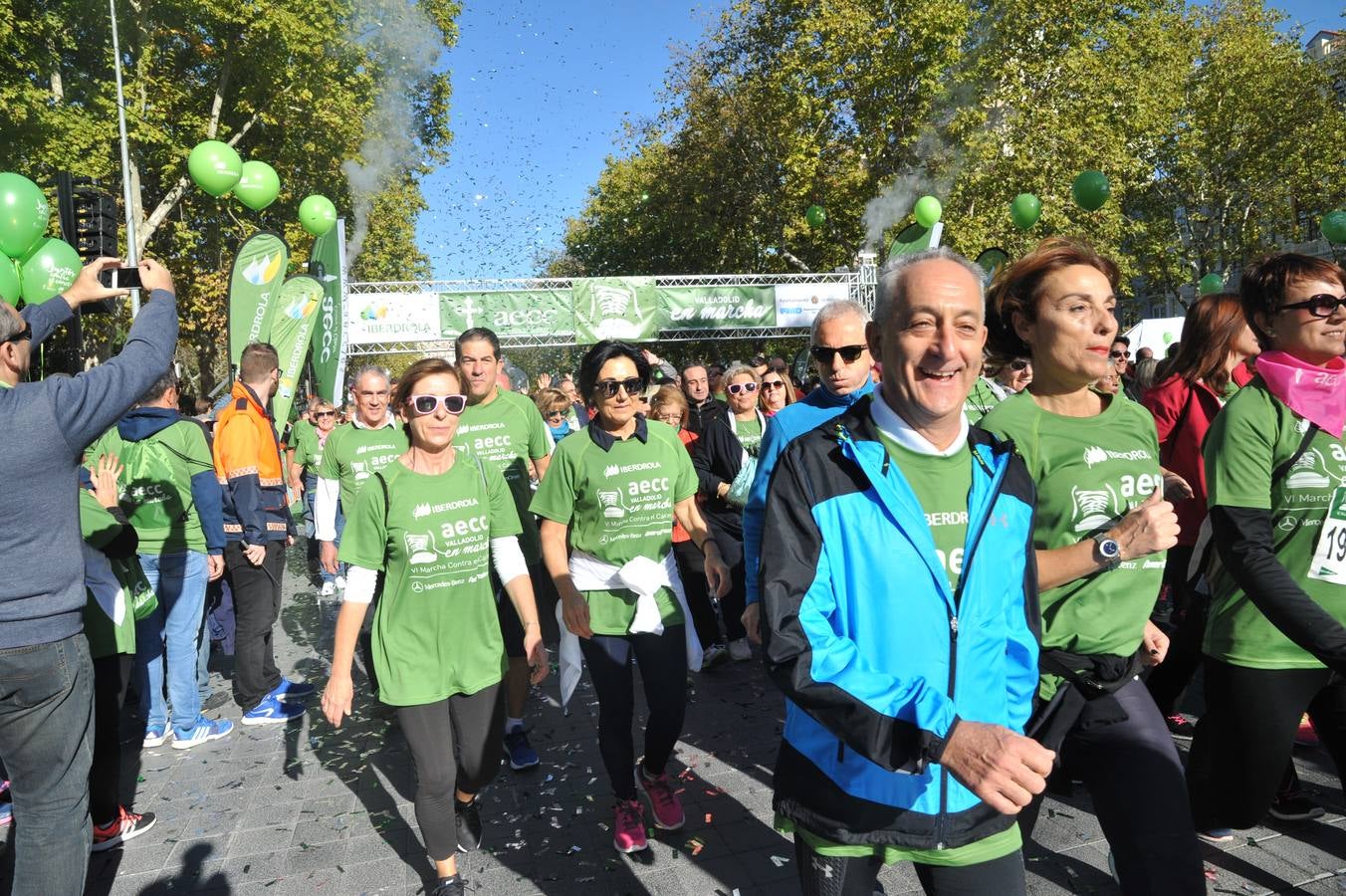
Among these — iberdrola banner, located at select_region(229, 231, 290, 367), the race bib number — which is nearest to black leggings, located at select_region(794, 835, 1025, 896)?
the race bib number

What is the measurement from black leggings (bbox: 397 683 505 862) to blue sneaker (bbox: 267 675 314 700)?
117 inches

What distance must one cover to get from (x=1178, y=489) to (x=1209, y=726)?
0.81 meters

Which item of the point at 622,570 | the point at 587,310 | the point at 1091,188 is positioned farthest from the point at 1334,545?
the point at 587,310

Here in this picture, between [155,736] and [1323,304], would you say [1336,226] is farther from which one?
[155,736]

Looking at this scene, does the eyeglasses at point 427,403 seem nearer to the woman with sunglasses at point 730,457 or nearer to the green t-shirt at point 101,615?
the green t-shirt at point 101,615

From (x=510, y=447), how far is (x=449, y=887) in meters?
2.55

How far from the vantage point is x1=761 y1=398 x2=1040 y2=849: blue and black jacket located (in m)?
1.63

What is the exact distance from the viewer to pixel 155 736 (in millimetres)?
5305

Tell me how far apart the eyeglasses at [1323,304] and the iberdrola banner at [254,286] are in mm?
12213

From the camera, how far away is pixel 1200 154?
30781mm

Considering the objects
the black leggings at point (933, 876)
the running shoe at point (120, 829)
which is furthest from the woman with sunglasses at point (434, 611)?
the black leggings at point (933, 876)

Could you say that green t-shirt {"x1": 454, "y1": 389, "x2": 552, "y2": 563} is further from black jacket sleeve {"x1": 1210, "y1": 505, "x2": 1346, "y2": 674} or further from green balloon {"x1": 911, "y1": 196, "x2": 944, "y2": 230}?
green balloon {"x1": 911, "y1": 196, "x2": 944, "y2": 230}

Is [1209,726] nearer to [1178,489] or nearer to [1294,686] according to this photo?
[1294,686]

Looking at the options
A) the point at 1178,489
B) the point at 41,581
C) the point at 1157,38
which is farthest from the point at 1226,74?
the point at 41,581
